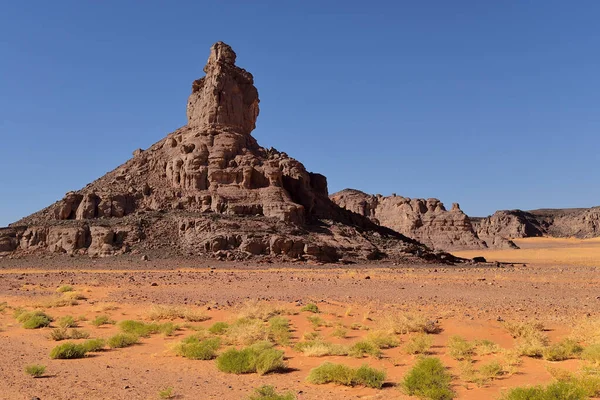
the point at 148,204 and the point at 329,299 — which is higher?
the point at 148,204

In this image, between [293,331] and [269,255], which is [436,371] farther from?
[269,255]

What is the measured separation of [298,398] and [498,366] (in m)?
4.13

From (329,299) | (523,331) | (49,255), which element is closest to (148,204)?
(49,255)

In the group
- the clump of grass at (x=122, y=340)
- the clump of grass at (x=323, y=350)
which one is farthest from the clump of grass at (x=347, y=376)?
the clump of grass at (x=122, y=340)

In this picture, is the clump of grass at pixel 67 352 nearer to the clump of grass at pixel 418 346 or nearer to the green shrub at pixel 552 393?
the clump of grass at pixel 418 346

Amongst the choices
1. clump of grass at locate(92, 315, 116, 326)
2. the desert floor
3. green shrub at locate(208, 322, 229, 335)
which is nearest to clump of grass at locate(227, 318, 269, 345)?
green shrub at locate(208, 322, 229, 335)

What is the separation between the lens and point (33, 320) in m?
16.9

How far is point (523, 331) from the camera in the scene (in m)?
13.4

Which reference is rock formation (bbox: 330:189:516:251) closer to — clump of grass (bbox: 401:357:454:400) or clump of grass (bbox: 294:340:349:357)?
clump of grass (bbox: 294:340:349:357)

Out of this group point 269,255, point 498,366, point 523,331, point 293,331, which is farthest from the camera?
point 269,255

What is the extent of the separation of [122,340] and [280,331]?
430 centimetres

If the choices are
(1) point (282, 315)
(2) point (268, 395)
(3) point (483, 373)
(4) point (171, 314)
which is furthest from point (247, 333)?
(3) point (483, 373)

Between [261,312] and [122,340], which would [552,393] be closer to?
[122,340]

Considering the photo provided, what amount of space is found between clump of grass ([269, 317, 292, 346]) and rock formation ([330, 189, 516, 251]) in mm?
89095
